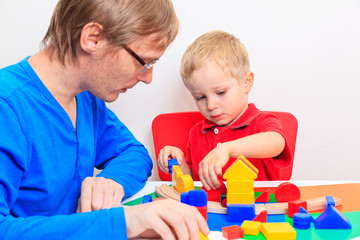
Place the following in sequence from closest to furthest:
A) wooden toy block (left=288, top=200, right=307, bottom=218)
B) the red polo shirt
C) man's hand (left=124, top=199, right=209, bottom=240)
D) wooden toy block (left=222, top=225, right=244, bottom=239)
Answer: man's hand (left=124, top=199, right=209, bottom=240), wooden toy block (left=222, top=225, right=244, bottom=239), wooden toy block (left=288, top=200, right=307, bottom=218), the red polo shirt

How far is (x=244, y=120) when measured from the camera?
1.32 meters

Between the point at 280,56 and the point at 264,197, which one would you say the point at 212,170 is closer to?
the point at 264,197

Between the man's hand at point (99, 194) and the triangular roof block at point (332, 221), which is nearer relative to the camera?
the triangular roof block at point (332, 221)

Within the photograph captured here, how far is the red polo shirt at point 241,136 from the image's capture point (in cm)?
119

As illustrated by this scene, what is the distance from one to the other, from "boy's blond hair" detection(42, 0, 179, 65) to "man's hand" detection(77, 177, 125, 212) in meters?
0.30

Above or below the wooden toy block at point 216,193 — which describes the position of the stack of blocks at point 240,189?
above

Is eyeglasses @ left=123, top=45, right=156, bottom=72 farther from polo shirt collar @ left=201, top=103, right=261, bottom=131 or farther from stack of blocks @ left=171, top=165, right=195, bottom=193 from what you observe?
polo shirt collar @ left=201, top=103, right=261, bottom=131

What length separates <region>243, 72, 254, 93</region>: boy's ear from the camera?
136cm

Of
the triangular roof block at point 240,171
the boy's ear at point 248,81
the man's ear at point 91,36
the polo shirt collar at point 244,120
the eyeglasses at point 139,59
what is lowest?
the triangular roof block at point 240,171

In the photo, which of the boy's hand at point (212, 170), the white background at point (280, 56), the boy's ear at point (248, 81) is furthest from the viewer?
the white background at point (280, 56)

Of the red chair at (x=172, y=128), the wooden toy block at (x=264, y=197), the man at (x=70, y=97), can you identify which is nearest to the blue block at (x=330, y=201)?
the wooden toy block at (x=264, y=197)

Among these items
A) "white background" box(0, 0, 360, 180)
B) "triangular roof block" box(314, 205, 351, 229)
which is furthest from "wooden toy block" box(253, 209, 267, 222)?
"white background" box(0, 0, 360, 180)

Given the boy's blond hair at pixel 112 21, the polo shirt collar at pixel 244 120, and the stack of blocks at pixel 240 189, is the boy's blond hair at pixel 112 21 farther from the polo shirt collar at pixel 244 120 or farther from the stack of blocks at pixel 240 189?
the polo shirt collar at pixel 244 120

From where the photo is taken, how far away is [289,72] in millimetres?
1501
